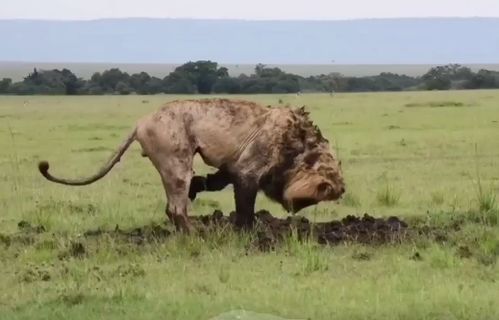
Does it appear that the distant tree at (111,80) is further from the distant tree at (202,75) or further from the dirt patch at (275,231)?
the dirt patch at (275,231)

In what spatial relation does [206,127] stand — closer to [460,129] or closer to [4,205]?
[4,205]

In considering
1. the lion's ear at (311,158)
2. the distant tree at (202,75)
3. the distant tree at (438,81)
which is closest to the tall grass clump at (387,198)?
the lion's ear at (311,158)

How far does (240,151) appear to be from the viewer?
9.94 meters

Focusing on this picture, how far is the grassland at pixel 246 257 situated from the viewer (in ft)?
23.3

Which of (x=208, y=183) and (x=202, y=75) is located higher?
(x=208, y=183)

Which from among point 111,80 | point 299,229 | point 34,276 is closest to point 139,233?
point 299,229

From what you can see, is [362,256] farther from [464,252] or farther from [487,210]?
[487,210]

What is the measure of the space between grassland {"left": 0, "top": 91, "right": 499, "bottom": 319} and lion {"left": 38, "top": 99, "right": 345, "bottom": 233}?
1.84 feet

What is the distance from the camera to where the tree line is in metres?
41.7

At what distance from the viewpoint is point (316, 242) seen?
30.8ft

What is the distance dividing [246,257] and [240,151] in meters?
1.28

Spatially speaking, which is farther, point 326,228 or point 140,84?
point 140,84

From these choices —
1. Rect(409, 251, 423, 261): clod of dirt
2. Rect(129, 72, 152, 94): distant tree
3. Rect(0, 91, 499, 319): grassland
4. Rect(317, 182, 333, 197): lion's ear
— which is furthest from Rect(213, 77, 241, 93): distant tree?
Rect(409, 251, 423, 261): clod of dirt

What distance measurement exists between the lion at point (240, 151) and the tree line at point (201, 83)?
1196 inches
